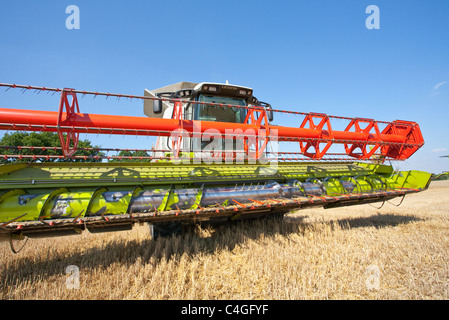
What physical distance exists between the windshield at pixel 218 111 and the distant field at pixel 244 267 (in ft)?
7.35

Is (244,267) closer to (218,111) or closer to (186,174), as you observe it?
(186,174)

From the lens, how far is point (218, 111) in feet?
14.6

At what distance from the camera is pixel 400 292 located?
190 centimetres

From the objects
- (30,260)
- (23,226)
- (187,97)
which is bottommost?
(30,260)

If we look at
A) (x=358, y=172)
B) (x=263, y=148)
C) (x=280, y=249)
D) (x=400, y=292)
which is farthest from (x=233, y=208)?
(x=358, y=172)

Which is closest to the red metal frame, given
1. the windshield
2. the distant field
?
the distant field

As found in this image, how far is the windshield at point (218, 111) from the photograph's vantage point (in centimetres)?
437

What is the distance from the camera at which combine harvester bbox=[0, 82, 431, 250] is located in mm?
2430

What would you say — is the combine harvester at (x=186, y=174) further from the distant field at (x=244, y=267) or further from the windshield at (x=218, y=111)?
the distant field at (x=244, y=267)

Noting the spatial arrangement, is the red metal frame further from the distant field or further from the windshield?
the windshield

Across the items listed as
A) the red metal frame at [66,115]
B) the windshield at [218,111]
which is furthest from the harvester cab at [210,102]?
the red metal frame at [66,115]

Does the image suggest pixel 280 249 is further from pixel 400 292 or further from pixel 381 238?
pixel 381 238

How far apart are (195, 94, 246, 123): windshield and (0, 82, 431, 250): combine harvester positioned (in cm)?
2

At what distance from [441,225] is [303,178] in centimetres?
263
